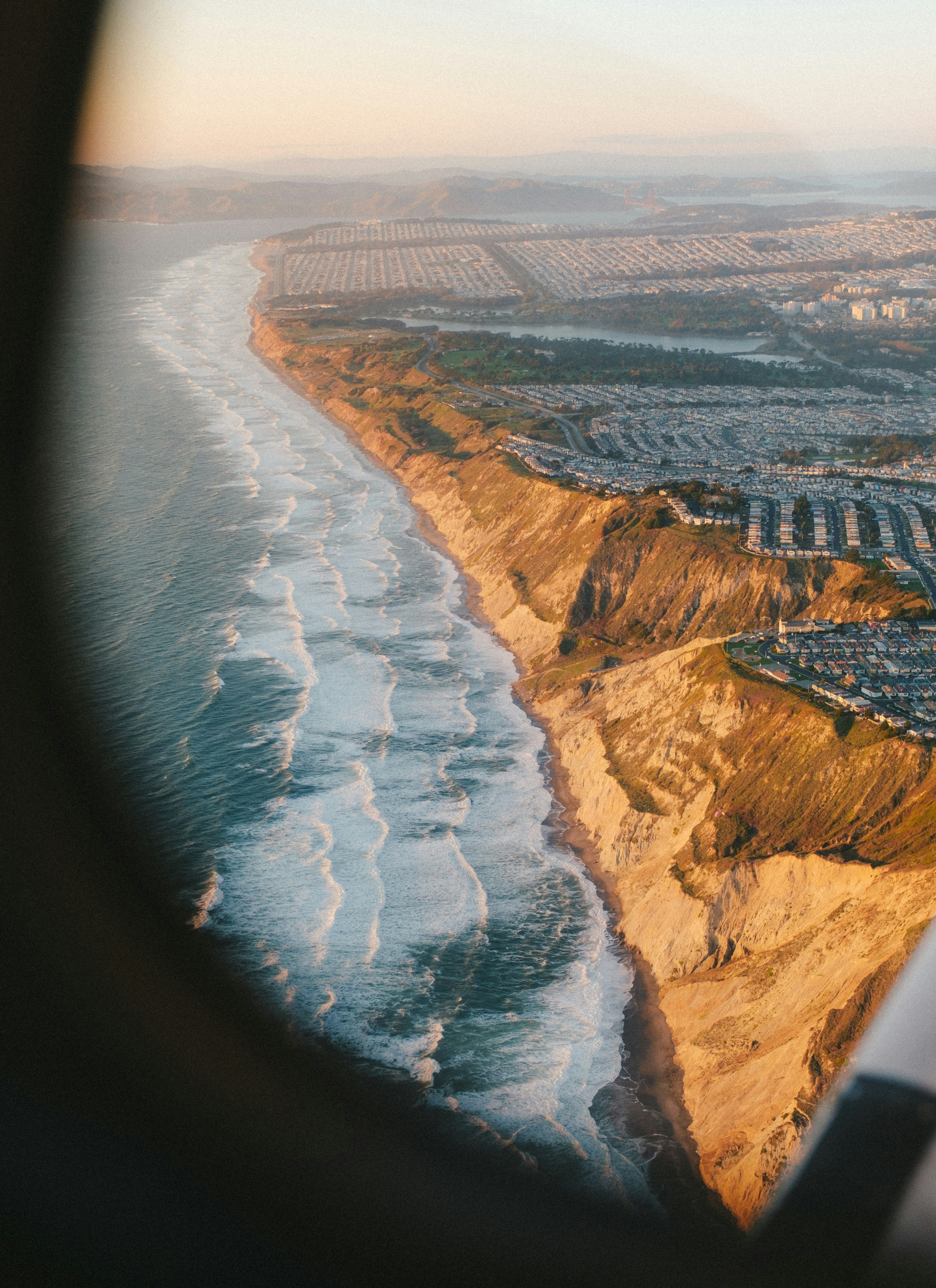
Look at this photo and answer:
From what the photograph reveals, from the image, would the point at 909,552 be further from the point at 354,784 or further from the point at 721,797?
the point at 354,784

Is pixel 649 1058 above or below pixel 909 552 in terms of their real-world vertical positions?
below

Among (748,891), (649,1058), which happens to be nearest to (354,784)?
(748,891)

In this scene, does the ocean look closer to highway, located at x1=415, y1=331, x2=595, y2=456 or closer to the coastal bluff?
the coastal bluff

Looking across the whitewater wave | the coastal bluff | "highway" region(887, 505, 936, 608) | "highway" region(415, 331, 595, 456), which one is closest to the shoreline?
the coastal bluff

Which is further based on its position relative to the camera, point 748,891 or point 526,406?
point 526,406

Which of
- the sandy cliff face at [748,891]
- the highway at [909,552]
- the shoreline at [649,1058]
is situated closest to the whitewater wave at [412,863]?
the shoreline at [649,1058]

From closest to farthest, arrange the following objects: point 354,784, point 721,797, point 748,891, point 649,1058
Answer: point 649,1058, point 748,891, point 721,797, point 354,784
